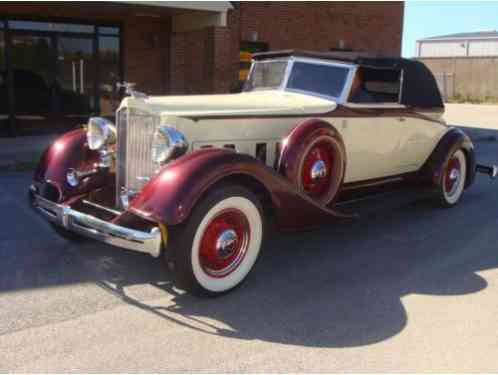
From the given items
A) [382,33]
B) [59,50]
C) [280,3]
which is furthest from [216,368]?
[382,33]

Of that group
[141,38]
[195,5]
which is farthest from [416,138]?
[141,38]

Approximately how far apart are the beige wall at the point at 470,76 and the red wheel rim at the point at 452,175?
80.0 feet

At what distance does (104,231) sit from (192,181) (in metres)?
0.72

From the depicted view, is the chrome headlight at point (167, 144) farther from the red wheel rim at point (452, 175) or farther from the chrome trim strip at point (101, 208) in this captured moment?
the red wheel rim at point (452, 175)

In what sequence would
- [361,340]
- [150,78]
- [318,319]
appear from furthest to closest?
[150,78] < [318,319] < [361,340]

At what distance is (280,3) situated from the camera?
1367 cm

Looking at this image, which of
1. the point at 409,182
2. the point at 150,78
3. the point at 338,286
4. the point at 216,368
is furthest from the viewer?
the point at 150,78

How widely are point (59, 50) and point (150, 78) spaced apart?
2.12 metres

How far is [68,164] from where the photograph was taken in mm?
4621

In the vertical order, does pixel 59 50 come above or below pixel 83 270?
above

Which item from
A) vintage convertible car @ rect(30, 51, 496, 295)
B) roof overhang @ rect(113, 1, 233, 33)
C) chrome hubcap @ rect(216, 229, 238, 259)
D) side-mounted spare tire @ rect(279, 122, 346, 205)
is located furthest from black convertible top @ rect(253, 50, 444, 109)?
roof overhang @ rect(113, 1, 233, 33)

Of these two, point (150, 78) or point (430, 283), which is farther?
point (150, 78)

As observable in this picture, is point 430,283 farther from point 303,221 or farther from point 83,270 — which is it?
point 83,270

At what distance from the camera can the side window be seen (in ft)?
17.5
